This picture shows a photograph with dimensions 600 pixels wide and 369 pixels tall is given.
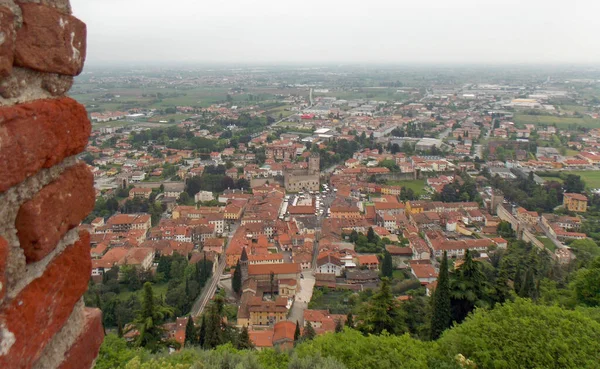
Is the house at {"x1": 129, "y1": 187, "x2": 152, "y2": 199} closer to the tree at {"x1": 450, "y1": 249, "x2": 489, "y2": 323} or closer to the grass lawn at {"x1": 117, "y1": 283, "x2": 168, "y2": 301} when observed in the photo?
the grass lawn at {"x1": 117, "y1": 283, "x2": 168, "y2": 301}

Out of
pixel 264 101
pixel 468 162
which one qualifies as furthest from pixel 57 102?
pixel 264 101

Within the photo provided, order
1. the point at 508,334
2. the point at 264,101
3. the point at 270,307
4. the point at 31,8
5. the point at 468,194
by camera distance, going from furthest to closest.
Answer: the point at 264,101 → the point at 468,194 → the point at 270,307 → the point at 508,334 → the point at 31,8

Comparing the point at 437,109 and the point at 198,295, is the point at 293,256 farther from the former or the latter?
the point at 437,109

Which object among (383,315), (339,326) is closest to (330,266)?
(339,326)

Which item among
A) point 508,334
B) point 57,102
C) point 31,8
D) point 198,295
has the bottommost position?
point 198,295

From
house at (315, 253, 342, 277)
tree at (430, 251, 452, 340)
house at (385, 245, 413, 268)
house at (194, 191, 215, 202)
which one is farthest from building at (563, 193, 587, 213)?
house at (194, 191, 215, 202)

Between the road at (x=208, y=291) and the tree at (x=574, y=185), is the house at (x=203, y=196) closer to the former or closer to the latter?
the road at (x=208, y=291)

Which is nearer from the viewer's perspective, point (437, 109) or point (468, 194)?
point (468, 194)

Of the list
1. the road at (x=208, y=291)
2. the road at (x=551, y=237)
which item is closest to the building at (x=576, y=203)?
the road at (x=551, y=237)
